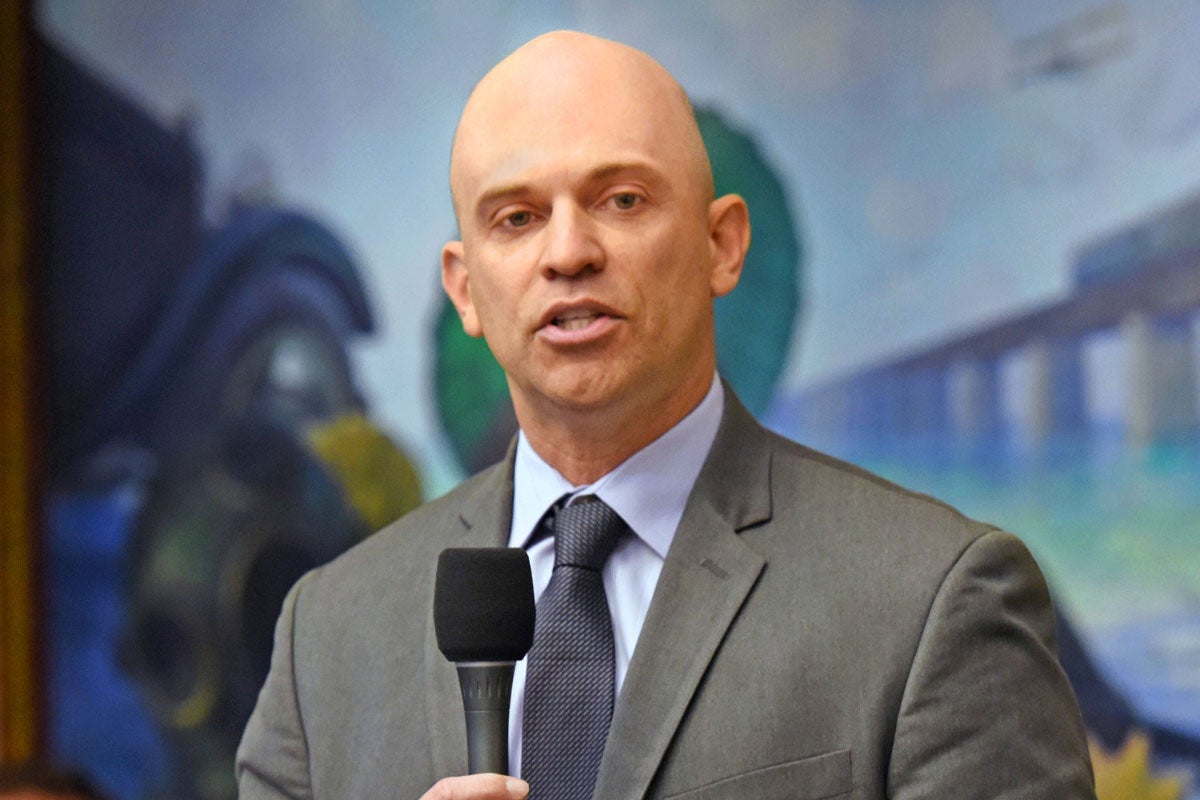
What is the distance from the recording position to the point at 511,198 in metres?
1.57

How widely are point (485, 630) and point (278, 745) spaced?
56 cm

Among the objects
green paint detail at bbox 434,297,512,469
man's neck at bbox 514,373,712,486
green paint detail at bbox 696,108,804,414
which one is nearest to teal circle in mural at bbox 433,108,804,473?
green paint detail at bbox 696,108,804,414

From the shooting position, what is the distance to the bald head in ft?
5.13

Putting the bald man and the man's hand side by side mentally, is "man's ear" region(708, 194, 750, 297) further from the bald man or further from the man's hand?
the man's hand

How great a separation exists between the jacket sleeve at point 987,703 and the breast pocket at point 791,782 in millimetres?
53

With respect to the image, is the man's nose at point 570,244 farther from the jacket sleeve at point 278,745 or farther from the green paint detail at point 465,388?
the green paint detail at point 465,388

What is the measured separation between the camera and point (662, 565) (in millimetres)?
1568

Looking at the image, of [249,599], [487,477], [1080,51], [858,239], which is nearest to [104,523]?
[249,599]

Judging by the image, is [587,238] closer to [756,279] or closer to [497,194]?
[497,194]

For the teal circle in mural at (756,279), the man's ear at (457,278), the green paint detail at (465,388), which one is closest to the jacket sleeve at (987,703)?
the man's ear at (457,278)

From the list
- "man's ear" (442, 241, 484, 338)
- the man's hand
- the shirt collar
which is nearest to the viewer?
the man's hand

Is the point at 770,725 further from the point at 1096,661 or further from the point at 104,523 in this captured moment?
the point at 104,523

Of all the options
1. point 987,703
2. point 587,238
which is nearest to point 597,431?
point 587,238

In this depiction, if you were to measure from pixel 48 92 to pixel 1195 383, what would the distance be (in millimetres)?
3360
